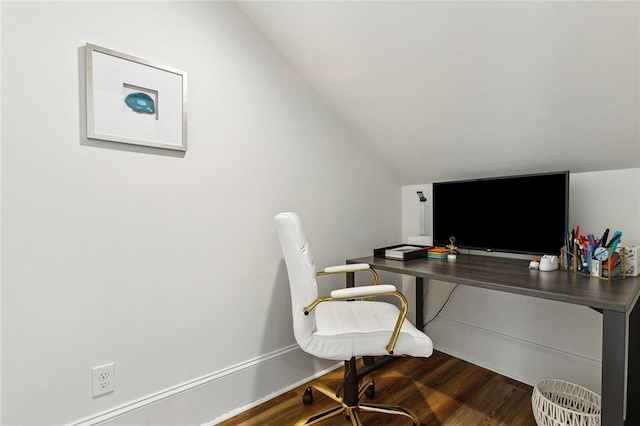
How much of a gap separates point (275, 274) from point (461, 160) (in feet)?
4.90

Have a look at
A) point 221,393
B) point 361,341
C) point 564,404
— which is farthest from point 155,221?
point 564,404

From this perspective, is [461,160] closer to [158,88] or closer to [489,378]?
[489,378]

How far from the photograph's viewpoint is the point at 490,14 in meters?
1.36

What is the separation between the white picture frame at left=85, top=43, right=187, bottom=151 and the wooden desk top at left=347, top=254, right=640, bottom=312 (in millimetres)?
1404

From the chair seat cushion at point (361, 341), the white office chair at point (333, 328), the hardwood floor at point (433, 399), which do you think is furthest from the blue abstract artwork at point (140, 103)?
the hardwood floor at point (433, 399)

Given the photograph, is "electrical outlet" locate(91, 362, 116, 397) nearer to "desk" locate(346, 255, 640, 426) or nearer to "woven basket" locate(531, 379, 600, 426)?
"desk" locate(346, 255, 640, 426)

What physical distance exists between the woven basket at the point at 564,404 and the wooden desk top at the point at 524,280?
0.58 meters

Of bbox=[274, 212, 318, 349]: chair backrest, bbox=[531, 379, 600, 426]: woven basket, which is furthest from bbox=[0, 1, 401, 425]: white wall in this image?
bbox=[531, 379, 600, 426]: woven basket

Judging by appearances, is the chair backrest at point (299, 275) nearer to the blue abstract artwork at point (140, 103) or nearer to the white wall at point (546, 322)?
the blue abstract artwork at point (140, 103)

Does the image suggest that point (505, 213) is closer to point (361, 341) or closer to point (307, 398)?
point (361, 341)

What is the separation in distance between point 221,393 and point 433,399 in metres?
1.21

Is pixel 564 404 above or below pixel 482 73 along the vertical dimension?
below

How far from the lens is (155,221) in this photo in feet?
4.93

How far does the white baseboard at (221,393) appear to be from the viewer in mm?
1443
